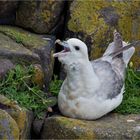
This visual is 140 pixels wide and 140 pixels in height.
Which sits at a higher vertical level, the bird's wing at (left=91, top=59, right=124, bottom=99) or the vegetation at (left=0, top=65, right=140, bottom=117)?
the bird's wing at (left=91, top=59, right=124, bottom=99)

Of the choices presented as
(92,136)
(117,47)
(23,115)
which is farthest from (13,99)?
(117,47)

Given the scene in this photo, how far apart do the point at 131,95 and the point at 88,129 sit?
0.97 metres

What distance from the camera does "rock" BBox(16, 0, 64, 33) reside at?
584cm

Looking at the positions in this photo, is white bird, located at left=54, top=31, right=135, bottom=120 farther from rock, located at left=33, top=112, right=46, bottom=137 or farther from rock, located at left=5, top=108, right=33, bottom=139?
rock, located at left=5, top=108, right=33, bottom=139

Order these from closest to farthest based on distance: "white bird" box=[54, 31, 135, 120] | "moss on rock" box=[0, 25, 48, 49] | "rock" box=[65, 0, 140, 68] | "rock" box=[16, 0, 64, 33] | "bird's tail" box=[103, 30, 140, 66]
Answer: "white bird" box=[54, 31, 135, 120]
"bird's tail" box=[103, 30, 140, 66]
"moss on rock" box=[0, 25, 48, 49]
"rock" box=[65, 0, 140, 68]
"rock" box=[16, 0, 64, 33]

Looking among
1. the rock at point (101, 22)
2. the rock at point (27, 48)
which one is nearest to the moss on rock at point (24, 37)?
the rock at point (27, 48)

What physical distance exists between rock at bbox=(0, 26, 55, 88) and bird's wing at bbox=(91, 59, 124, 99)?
46 centimetres

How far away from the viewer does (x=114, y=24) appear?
19.1 feet

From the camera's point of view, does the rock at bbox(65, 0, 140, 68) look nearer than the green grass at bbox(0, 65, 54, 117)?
No

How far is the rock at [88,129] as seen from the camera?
4.69 metres

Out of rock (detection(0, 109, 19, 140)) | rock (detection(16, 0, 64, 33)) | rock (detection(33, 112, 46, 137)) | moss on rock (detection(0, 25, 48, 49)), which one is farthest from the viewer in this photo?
rock (detection(16, 0, 64, 33))

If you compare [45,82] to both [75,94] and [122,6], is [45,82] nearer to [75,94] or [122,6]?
[75,94]

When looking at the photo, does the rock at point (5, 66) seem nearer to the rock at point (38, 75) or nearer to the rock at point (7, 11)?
the rock at point (38, 75)

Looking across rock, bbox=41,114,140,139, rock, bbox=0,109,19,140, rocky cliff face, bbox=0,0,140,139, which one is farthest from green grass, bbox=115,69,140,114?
rock, bbox=0,109,19,140
